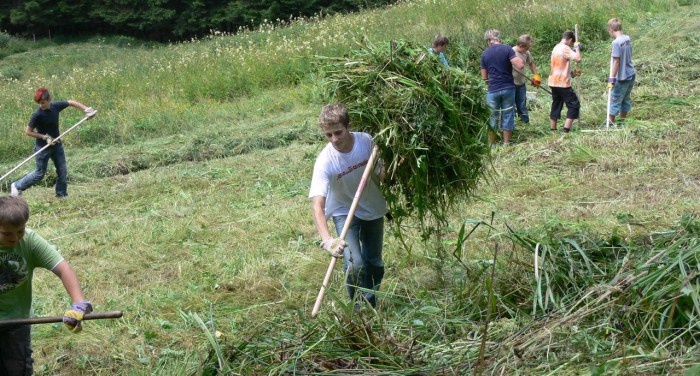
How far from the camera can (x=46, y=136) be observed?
10.3 m

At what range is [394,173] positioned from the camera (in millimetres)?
5035

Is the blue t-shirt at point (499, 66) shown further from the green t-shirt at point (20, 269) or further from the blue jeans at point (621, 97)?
the green t-shirt at point (20, 269)

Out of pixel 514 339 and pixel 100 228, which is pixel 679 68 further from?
pixel 514 339

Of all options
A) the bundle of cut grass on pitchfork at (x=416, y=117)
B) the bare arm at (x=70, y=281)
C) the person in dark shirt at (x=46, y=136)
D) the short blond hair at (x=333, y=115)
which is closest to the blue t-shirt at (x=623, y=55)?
the bundle of cut grass on pitchfork at (x=416, y=117)

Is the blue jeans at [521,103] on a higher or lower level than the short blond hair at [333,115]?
lower

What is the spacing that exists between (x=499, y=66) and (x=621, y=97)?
174cm

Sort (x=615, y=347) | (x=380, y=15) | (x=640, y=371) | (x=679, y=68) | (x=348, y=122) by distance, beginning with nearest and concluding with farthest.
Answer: (x=640, y=371) → (x=615, y=347) → (x=348, y=122) → (x=679, y=68) → (x=380, y=15)

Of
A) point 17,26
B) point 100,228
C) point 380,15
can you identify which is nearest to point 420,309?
point 100,228

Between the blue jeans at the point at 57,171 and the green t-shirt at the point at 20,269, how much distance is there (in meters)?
6.49

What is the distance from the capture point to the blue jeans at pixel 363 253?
16.9 ft

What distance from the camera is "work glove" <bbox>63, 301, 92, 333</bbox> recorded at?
3.87m

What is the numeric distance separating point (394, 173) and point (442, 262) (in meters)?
1.11

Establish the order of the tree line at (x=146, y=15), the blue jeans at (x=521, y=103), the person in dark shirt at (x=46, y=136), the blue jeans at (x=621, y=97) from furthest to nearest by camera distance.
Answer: the tree line at (x=146, y=15), the blue jeans at (x=521, y=103), the blue jeans at (x=621, y=97), the person in dark shirt at (x=46, y=136)

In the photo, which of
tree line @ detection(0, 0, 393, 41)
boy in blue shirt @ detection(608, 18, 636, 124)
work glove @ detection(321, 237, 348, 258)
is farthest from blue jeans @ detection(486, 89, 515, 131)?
tree line @ detection(0, 0, 393, 41)
